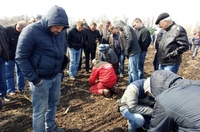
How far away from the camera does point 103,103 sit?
17.1 feet

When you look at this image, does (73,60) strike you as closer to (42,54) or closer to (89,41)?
(89,41)

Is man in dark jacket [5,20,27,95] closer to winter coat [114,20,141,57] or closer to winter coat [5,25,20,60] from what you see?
winter coat [5,25,20,60]

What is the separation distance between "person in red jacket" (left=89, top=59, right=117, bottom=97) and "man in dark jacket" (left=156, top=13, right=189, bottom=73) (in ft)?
4.27

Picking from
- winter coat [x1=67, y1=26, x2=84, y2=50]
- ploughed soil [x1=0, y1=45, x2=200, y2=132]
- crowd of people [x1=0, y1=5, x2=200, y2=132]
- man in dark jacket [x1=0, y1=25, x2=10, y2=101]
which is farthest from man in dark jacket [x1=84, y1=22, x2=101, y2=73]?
man in dark jacket [x1=0, y1=25, x2=10, y2=101]

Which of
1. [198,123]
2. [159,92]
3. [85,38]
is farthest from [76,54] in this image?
[198,123]

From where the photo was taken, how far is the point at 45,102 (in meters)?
3.21

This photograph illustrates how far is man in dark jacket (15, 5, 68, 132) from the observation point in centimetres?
284

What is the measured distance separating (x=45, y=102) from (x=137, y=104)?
1497 mm

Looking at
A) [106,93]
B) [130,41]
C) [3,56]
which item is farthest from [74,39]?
[3,56]

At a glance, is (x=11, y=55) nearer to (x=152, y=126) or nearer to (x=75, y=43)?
(x=75, y=43)

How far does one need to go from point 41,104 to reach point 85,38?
187 inches

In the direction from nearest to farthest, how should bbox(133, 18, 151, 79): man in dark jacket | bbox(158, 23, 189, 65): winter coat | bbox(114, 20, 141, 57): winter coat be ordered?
bbox(158, 23, 189, 65): winter coat
bbox(114, 20, 141, 57): winter coat
bbox(133, 18, 151, 79): man in dark jacket

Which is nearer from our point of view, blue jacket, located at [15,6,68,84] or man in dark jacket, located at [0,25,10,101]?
blue jacket, located at [15,6,68,84]

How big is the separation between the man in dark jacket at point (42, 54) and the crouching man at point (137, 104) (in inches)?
47.5
